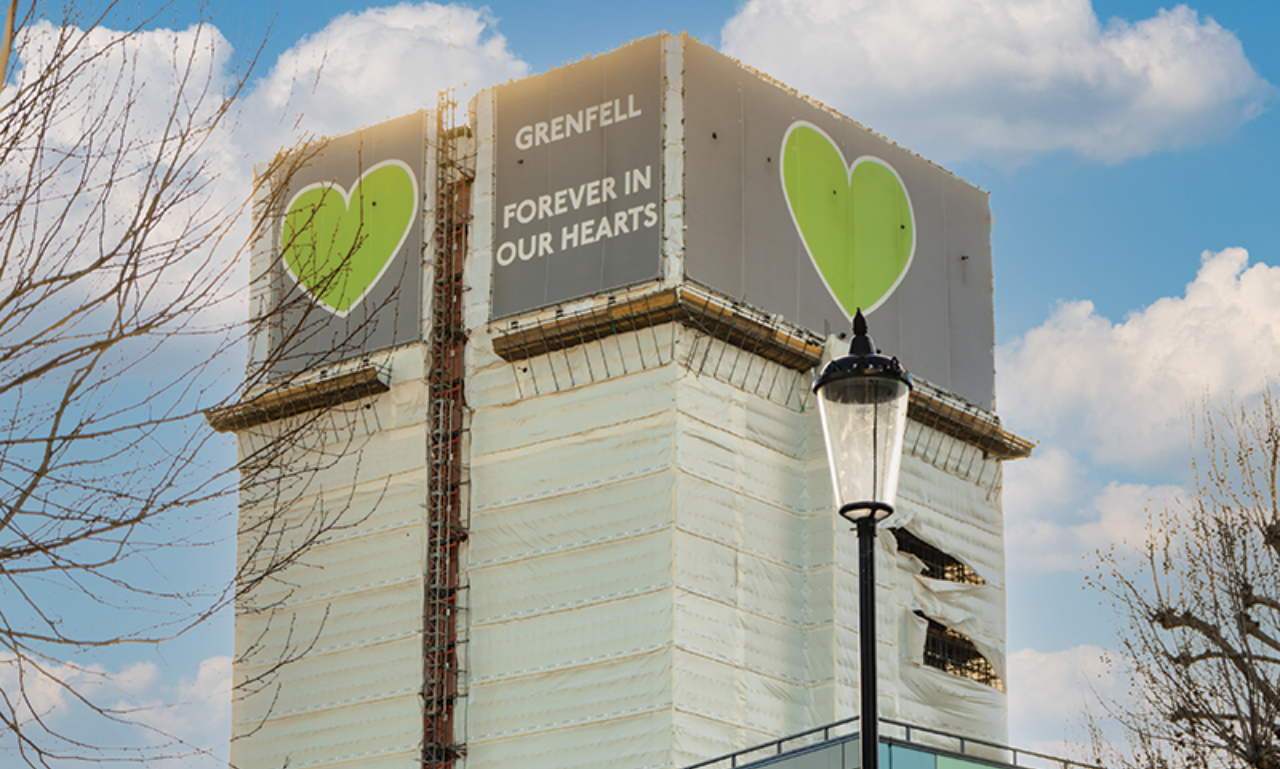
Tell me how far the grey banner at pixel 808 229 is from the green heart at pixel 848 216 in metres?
0.09

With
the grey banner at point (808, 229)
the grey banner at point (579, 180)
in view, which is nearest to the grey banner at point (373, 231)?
the grey banner at point (579, 180)

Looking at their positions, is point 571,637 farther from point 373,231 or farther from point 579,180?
point 373,231

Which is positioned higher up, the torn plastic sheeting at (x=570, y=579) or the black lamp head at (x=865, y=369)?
the torn plastic sheeting at (x=570, y=579)

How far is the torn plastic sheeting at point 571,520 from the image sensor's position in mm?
44750

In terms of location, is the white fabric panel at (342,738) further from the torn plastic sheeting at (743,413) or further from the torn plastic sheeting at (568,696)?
the torn plastic sheeting at (743,413)

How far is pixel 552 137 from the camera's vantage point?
4922cm

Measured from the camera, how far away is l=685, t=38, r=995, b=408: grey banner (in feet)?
156

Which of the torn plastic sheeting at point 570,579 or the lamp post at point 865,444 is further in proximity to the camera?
the torn plastic sheeting at point 570,579

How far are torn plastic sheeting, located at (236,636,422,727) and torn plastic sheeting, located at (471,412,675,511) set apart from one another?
445 centimetres

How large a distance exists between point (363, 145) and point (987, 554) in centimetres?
2247

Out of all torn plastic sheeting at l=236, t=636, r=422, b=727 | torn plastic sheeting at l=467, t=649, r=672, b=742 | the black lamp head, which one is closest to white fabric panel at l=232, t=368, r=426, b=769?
torn plastic sheeting at l=236, t=636, r=422, b=727

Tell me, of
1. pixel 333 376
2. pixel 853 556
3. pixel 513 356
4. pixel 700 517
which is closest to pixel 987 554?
pixel 853 556

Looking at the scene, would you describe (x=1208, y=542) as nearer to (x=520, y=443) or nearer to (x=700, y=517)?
(x=700, y=517)

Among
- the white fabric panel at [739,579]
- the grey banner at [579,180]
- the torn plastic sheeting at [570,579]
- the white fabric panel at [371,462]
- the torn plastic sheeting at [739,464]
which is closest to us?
the white fabric panel at [739,579]
